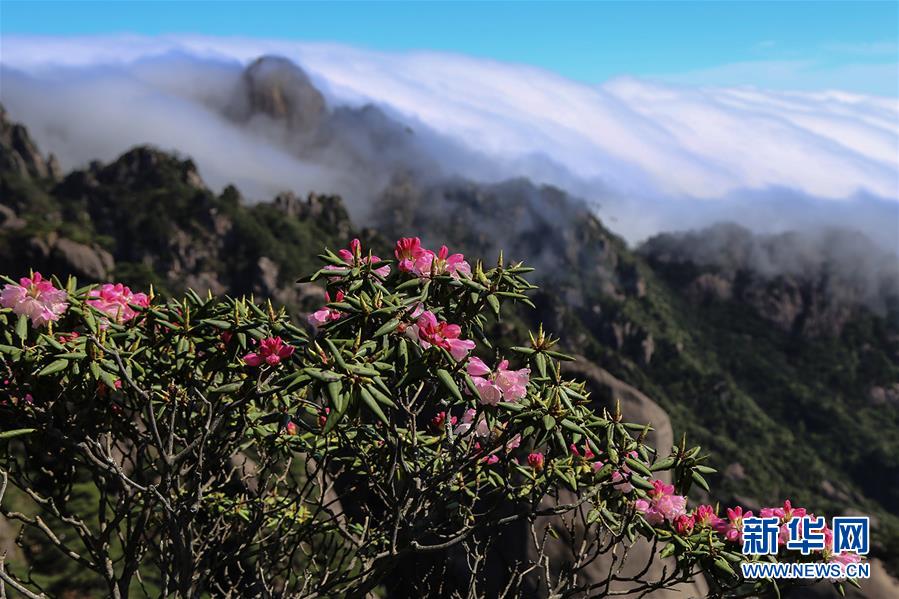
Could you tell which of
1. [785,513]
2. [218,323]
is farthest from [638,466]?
[218,323]

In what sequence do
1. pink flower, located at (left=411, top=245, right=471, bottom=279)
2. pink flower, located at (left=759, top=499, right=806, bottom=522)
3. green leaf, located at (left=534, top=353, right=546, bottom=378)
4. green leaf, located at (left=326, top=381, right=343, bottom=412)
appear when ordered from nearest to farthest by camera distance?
green leaf, located at (left=326, top=381, right=343, bottom=412) < green leaf, located at (left=534, top=353, right=546, bottom=378) < pink flower, located at (left=411, top=245, right=471, bottom=279) < pink flower, located at (left=759, top=499, right=806, bottom=522)

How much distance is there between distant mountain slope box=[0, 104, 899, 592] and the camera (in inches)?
4592

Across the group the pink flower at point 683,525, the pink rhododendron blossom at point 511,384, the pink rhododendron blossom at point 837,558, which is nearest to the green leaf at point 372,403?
the pink rhododendron blossom at point 511,384

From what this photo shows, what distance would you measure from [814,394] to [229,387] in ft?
584

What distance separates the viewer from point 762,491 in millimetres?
116188

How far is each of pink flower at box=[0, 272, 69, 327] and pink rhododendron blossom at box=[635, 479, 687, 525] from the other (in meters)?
5.05

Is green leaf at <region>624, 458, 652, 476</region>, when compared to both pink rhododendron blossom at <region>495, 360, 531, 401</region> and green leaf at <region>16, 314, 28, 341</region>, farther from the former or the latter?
green leaf at <region>16, 314, 28, 341</region>

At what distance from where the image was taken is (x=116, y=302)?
620cm

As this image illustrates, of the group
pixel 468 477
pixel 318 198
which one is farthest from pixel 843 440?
pixel 468 477

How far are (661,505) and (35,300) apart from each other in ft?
17.7

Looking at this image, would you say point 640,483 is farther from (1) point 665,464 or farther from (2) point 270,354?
(2) point 270,354

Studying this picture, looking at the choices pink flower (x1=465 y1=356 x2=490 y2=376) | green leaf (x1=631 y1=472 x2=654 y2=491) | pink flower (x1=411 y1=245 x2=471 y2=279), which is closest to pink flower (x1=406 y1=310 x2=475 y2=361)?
pink flower (x1=465 y1=356 x2=490 y2=376)

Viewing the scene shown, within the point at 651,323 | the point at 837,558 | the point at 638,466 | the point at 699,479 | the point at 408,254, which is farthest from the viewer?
the point at 651,323

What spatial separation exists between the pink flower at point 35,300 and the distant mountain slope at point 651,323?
8073cm
